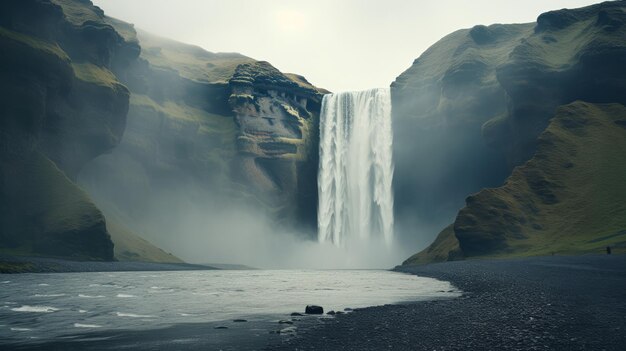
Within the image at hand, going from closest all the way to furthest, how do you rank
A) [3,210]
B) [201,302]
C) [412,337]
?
[412,337] < [201,302] < [3,210]

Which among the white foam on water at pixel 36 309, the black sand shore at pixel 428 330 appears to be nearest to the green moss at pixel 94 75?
the white foam on water at pixel 36 309

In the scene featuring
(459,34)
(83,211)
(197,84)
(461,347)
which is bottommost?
(461,347)

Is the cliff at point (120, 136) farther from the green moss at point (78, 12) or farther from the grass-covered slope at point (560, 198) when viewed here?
the grass-covered slope at point (560, 198)

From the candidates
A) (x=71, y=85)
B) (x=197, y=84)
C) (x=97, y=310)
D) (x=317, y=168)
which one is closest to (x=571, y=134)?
(x=317, y=168)

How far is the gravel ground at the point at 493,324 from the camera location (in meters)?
13.8

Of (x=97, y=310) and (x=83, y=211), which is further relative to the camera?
(x=83, y=211)

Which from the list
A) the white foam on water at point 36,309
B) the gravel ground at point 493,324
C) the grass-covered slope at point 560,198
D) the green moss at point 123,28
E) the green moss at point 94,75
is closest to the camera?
the gravel ground at point 493,324

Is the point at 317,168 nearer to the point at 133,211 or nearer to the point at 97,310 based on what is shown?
the point at 133,211

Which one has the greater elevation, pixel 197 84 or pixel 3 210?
pixel 197 84

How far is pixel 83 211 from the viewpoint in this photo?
317 feet

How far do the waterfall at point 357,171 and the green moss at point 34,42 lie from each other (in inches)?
2960

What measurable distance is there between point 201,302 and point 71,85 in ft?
337

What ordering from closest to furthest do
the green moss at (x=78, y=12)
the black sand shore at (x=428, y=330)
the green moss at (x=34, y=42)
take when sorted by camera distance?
the black sand shore at (x=428, y=330) < the green moss at (x=34, y=42) < the green moss at (x=78, y=12)

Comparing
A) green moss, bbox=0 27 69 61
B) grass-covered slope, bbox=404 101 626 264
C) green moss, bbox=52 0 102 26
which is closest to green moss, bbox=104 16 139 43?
green moss, bbox=52 0 102 26
